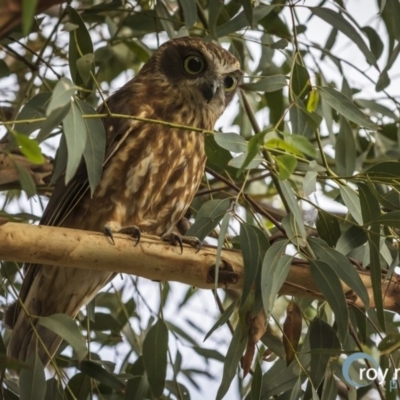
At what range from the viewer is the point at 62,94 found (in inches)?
61.0

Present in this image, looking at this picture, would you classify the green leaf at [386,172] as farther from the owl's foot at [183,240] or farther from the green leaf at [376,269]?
the owl's foot at [183,240]

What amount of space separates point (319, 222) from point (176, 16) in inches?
44.6

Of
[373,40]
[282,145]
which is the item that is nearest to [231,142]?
[282,145]

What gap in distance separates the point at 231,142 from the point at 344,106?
16.8 inches

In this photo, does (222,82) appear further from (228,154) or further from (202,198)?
(228,154)

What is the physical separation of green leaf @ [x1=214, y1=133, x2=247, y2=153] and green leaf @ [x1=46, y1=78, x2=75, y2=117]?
0.33m

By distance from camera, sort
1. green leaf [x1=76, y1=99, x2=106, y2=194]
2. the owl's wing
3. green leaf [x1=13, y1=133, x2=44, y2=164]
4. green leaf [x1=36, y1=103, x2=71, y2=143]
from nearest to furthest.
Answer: green leaf [x1=13, y1=133, x2=44, y2=164] < green leaf [x1=36, y1=103, x2=71, y2=143] < green leaf [x1=76, y1=99, x2=106, y2=194] < the owl's wing

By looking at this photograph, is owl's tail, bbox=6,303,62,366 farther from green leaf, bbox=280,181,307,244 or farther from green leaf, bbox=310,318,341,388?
green leaf, bbox=280,181,307,244

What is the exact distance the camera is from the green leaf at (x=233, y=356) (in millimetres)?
1979

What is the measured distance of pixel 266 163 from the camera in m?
1.83

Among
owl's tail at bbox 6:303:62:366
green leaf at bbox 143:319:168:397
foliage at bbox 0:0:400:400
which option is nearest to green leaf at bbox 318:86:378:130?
foliage at bbox 0:0:400:400

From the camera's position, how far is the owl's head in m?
2.88

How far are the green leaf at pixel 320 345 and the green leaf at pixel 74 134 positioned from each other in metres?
0.75

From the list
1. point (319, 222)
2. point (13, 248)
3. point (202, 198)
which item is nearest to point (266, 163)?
point (319, 222)
